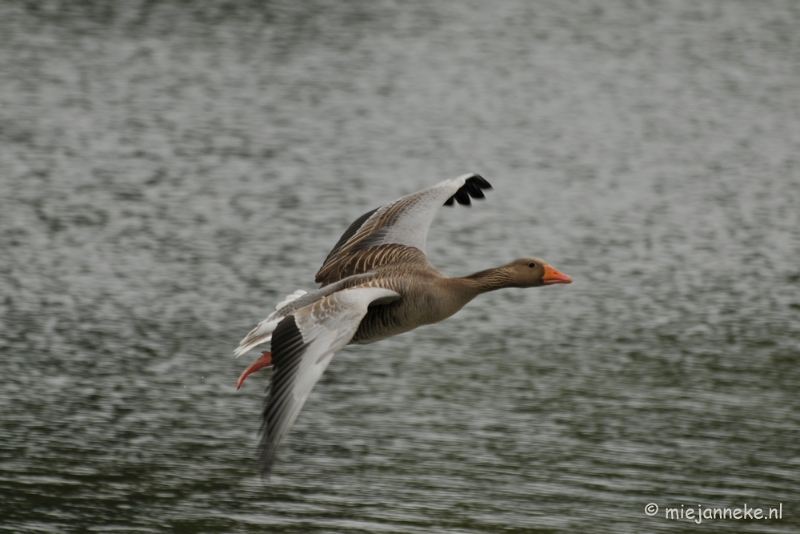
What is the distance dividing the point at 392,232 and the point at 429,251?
698 centimetres

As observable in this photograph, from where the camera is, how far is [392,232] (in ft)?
33.3

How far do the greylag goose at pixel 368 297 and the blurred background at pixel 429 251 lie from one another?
197cm

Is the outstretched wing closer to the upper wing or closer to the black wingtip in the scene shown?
the black wingtip

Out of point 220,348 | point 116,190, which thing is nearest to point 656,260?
point 220,348

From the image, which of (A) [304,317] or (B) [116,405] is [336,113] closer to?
(B) [116,405]

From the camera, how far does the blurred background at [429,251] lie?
11.1m

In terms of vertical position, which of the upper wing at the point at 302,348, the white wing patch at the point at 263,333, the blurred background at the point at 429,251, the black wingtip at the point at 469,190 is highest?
the black wingtip at the point at 469,190

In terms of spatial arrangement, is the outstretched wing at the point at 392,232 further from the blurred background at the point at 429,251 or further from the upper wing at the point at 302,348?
the blurred background at the point at 429,251

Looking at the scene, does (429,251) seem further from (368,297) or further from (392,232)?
(368,297)

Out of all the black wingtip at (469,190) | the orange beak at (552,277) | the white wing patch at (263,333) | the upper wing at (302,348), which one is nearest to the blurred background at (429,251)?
the white wing patch at (263,333)

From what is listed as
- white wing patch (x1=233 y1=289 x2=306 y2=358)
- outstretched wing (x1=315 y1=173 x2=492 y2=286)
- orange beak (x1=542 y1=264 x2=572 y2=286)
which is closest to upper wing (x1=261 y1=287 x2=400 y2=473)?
white wing patch (x1=233 y1=289 x2=306 y2=358)

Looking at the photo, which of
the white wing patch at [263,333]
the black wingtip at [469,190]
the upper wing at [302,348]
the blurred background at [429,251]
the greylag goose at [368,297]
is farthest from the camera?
the blurred background at [429,251]

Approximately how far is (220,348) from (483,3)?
20.3 m

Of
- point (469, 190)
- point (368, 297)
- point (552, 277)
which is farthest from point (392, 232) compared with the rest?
point (368, 297)
